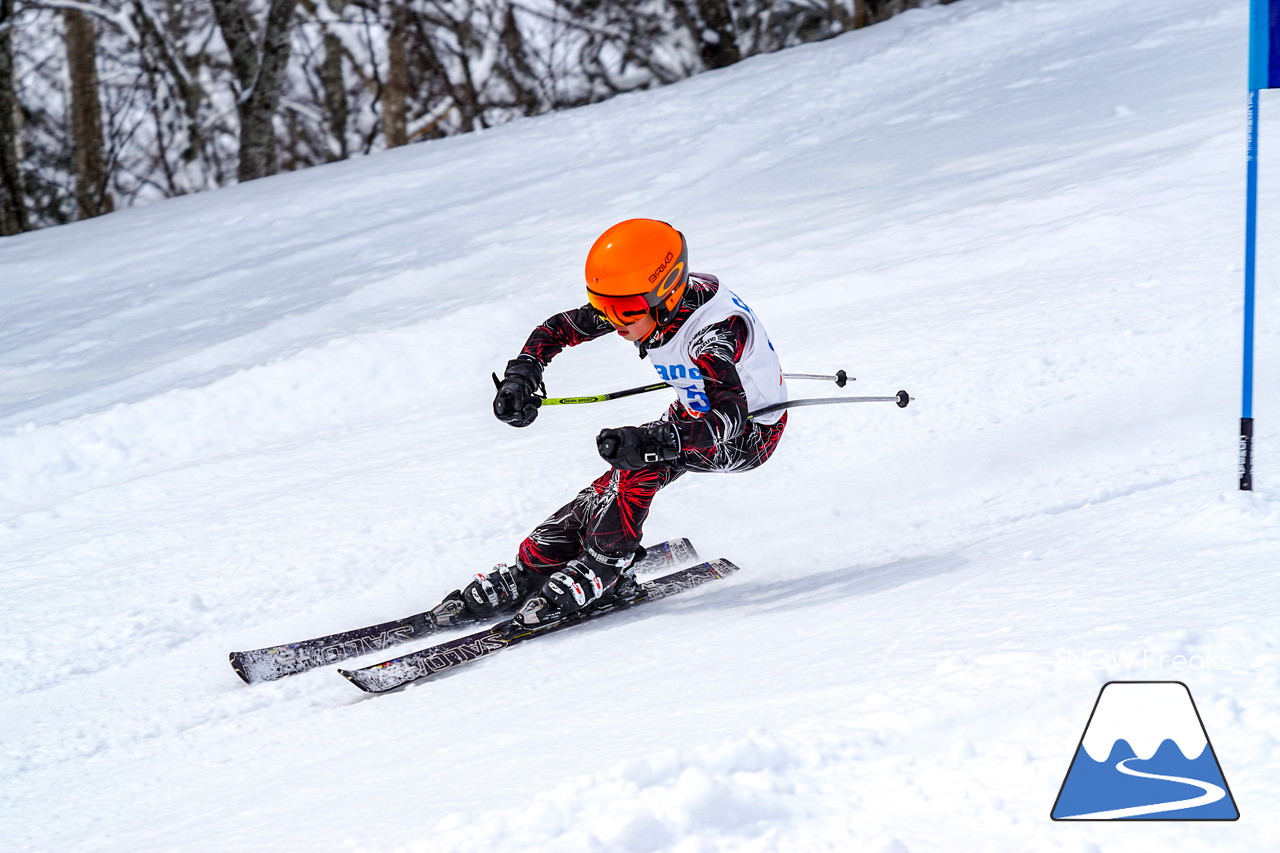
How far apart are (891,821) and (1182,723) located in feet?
1.86

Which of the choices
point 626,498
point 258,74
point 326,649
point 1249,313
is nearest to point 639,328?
point 626,498

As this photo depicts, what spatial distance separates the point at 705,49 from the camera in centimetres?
1722

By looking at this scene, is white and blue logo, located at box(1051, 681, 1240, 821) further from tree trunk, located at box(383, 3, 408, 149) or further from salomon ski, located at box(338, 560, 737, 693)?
tree trunk, located at box(383, 3, 408, 149)

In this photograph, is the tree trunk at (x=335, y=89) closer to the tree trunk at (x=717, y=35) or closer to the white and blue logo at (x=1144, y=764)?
the tree trunk at (x=717, y=35)

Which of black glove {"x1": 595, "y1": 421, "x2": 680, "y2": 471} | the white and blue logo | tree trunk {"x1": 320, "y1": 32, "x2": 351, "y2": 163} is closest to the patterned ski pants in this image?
black glove {"x1": 595, "y1": 421, "x2": 680, "y2": 471}

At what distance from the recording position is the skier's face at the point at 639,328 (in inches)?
144

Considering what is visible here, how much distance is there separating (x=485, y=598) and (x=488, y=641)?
1.24ft

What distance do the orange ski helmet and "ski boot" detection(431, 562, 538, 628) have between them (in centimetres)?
107

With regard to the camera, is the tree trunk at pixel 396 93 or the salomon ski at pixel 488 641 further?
the tree trunk at pixel 396 93

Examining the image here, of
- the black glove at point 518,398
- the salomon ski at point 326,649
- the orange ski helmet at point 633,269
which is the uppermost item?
the orange ski helmet at point 633,269

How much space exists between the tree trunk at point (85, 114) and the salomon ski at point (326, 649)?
1404cm

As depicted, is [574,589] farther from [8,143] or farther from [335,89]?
[335,89]

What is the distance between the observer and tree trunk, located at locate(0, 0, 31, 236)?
41.6 feet

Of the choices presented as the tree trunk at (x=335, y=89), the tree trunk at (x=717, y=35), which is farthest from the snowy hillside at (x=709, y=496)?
the tree trunk at (x=335, y=89)
